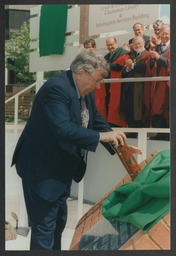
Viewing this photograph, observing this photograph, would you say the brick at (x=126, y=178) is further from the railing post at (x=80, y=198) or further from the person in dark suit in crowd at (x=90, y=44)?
the person in dark suit in crowd at (x=90, y=44)

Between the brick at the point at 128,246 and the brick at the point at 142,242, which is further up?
the brick at the point at 142,242

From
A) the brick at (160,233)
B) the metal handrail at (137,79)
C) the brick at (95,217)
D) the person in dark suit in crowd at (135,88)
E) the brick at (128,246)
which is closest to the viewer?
the brick at (160,233)

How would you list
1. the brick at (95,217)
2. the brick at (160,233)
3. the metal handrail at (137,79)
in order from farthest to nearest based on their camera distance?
the metal handrail at (137,79)
the brick at (95,217)
the brick at (160,233)

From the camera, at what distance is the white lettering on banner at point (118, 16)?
7.79ft

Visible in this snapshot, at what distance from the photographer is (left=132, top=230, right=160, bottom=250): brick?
1843 millimetres

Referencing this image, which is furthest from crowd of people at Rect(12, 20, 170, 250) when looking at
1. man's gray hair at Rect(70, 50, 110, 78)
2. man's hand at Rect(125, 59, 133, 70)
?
man's hand at Rect(125, 59, 133, 70)

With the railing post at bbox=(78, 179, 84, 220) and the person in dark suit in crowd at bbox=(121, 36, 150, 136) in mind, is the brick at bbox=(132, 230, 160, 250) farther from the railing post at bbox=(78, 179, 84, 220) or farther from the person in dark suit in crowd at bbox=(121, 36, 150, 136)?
the person in dark suit in crowd at bbox=(121, 36, 150, 136)

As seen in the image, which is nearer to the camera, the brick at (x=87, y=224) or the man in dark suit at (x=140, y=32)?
the brick at (x=87, y=224)

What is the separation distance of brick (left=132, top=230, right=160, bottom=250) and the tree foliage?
1.41 metres

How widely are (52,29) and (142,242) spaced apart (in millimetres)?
1736

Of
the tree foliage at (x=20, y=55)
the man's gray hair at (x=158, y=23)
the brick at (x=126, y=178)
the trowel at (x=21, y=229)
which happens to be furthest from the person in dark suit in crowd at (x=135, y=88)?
the trowel at (x=21, y=229)

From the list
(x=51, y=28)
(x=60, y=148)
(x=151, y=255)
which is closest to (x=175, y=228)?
(x=151, y=255)

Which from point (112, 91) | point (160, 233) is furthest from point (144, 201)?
point (112, 91)

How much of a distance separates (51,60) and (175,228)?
5.19 ft
